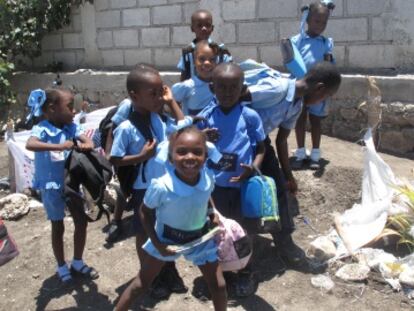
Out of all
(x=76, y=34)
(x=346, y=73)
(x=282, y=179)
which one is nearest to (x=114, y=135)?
(x=282, y=179)

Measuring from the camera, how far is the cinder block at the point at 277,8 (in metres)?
5.85

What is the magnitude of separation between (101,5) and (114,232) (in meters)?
4.55

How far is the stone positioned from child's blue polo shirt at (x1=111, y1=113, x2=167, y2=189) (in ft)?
4.75

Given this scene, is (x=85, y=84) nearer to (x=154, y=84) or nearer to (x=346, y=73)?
(x=346, y=73)

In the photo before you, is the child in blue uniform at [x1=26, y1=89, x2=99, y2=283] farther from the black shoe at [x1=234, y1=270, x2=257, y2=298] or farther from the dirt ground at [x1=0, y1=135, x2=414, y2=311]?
the black shoe at [x1=234, y1=270, x2=257, y2=298]

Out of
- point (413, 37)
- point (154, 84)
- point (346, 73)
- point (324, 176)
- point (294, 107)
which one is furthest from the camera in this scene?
point (346, 73)

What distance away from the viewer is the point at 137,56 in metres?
7.34

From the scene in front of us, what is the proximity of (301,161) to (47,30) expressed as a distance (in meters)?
5.17

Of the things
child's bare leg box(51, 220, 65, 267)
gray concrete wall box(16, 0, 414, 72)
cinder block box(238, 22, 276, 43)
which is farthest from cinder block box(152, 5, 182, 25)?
child's bare leg box(51, 220, 65, 267)

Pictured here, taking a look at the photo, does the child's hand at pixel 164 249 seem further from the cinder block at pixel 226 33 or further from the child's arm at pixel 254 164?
the cinder block at pixel 226 33

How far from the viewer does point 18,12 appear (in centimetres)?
809

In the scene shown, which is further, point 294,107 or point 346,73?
point 346,73

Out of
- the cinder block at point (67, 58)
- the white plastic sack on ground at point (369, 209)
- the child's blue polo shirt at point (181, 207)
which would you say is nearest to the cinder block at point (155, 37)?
the cinder block at point (67, 58)

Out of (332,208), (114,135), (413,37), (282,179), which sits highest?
(413,37)
